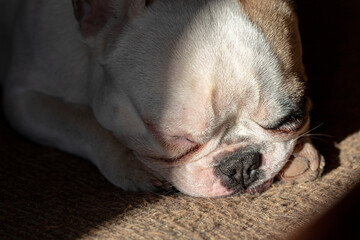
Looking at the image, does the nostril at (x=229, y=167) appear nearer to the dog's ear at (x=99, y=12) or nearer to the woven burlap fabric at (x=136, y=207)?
the woven burlap fabric at (x=136, y=207)

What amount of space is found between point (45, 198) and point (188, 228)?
500 millimetres

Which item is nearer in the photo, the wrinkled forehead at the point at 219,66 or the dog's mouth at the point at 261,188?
the wrinkled forehead at the point at 219,66

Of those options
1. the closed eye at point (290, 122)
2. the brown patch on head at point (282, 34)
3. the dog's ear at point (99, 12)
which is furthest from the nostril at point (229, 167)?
the dog's ear at point (99, 12)

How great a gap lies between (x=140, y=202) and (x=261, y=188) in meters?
0.39

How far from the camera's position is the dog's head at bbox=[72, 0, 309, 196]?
1.63m

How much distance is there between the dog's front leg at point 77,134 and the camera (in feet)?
6.18

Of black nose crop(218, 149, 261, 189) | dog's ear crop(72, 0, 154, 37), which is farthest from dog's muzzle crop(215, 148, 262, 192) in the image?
dog's ear crop(72, 0, 154, 37)

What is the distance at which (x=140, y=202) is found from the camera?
69.3 inches

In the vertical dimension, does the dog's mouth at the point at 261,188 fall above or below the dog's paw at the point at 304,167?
below

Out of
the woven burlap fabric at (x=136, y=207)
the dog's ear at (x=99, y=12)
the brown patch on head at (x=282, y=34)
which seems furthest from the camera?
the dog's ear at (x=99, y=12)

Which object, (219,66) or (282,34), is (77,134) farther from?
(282,34)

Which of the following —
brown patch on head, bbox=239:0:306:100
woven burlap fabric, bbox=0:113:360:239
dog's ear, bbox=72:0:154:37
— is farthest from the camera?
dog's ear, bbox=72:0:154:37

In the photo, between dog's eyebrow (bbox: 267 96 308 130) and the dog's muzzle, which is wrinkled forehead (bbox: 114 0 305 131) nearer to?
dog's eyebrow (bbox: 267 96 308 130)

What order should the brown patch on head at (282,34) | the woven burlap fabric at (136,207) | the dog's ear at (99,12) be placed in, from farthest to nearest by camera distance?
the dog's ear at (99,12) < the brown patch on head at (282,34) < the woven burlap fabric at (136,207)
